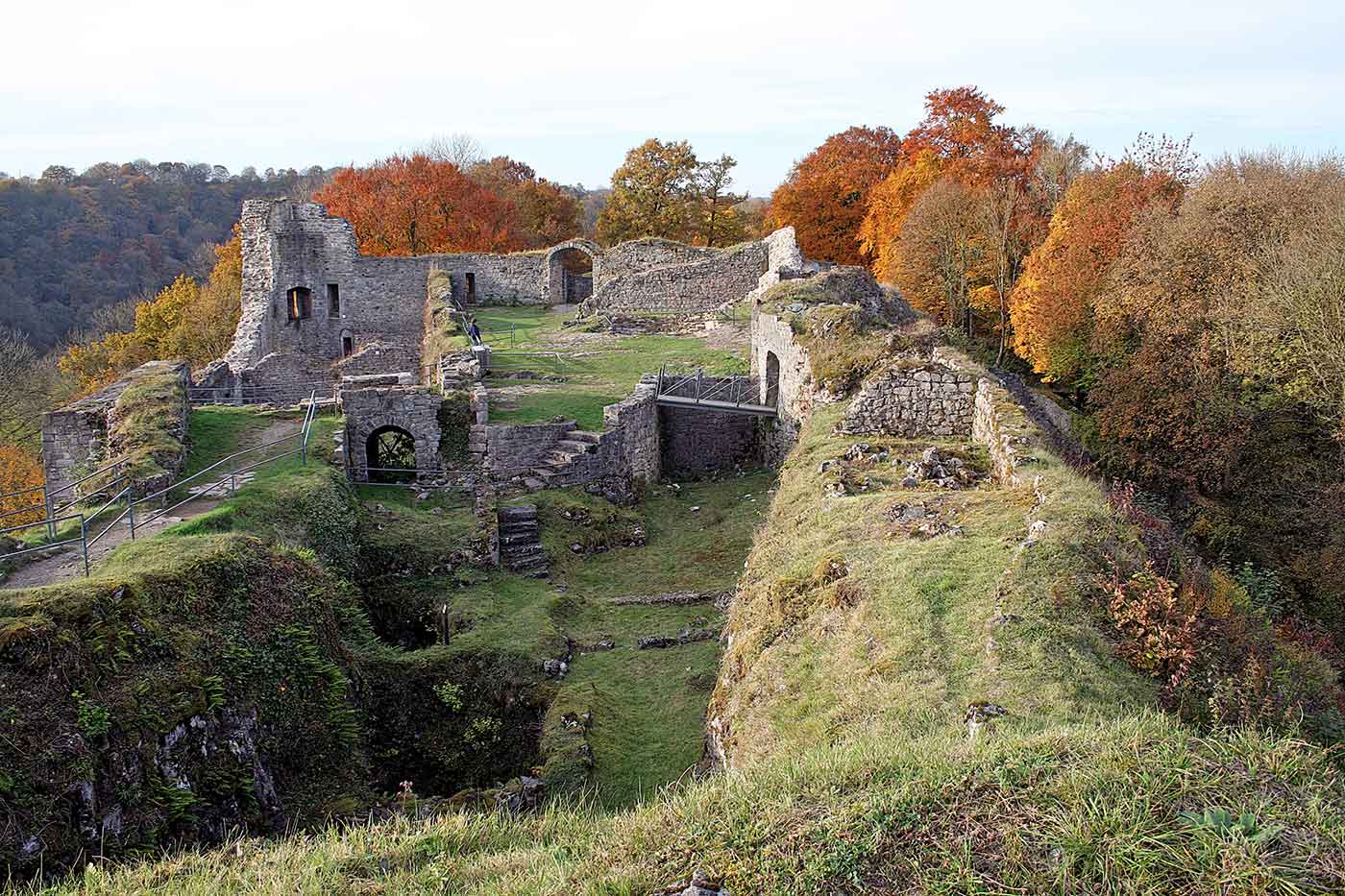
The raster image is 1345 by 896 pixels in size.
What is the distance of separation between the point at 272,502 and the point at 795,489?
6982mm

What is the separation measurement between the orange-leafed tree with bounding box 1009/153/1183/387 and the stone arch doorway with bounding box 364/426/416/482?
16.9 metres

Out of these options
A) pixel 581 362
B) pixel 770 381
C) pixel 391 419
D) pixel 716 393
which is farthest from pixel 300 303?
pixel 770 381

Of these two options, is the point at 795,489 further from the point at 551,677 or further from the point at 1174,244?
the point at 1174,244

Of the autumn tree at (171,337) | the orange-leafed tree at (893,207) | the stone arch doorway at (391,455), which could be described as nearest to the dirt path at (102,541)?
the stone arch doorway at (391,455)

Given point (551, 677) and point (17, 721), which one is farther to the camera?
point (551, 677)

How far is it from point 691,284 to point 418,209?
1745 centimetres

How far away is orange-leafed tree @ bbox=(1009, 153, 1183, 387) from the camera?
23.4m

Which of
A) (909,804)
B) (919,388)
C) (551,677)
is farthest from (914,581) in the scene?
(919,388)

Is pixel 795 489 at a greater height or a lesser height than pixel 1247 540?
greater

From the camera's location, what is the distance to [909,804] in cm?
445

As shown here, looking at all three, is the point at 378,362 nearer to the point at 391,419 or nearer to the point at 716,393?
the point at 391,419

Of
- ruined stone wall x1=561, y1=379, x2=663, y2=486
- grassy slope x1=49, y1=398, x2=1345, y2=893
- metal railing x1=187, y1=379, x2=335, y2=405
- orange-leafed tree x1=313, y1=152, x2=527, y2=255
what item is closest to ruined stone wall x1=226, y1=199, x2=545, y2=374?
metal railing x1=187, y1=379, x2=335, y2=405

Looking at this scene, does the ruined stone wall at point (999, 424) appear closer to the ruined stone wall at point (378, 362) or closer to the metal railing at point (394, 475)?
the metal railing at point (394, 475)

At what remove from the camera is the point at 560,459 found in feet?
56.3
